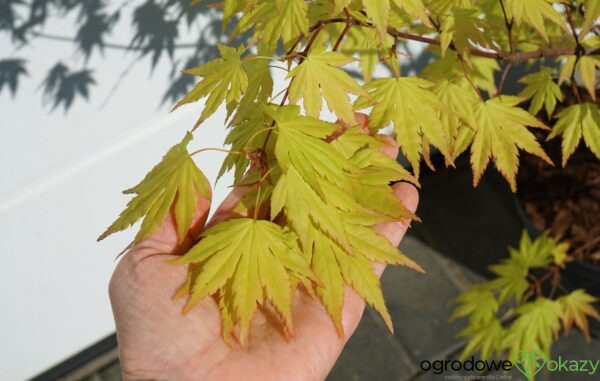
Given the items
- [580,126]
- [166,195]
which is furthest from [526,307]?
[166,195]

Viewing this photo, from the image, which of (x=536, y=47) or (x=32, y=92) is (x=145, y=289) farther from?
(x=536, y=47)

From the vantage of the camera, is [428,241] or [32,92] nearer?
[32,92]

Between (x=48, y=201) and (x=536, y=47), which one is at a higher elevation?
(x=536, y=47)

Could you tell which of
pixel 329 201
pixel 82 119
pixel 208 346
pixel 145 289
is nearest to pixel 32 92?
pixel 82 119

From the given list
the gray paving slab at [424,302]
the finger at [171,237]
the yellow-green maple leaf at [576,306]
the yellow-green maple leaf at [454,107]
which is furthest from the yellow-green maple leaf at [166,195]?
the gray paving slab at [424,302]

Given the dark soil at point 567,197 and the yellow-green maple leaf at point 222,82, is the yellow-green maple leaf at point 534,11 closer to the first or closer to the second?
the yellow-green maple leaf at point 222,82

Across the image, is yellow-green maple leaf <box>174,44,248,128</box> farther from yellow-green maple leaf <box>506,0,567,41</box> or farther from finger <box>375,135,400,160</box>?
yellow-green maple leaf <box>506,0,567,41</box>

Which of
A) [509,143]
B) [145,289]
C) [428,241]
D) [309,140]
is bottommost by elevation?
[428,241]
